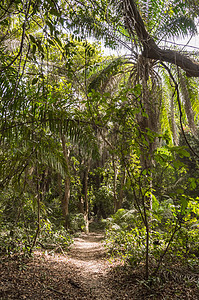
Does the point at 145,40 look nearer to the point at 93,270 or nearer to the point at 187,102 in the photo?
the point at 187,102

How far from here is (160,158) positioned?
2.62 metres

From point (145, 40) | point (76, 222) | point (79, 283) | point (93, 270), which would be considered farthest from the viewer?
point (76, 222)

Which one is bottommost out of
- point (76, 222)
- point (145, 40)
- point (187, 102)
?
point (76, 222)

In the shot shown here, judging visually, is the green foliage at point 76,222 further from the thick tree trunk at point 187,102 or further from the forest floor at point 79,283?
the thick tree trunk at point 187,102

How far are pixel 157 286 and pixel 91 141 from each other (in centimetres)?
245

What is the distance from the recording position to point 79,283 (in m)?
4.05

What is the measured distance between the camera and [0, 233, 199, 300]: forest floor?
3.16 meters

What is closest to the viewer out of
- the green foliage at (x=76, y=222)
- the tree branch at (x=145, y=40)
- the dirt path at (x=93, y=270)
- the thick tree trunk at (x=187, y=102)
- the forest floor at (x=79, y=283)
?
the tree branch at (x=145, y=40)

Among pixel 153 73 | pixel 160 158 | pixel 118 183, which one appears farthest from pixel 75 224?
pixel 160 158

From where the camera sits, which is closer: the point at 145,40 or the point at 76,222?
the point at 145,40

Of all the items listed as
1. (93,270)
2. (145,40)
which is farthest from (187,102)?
(93,270)

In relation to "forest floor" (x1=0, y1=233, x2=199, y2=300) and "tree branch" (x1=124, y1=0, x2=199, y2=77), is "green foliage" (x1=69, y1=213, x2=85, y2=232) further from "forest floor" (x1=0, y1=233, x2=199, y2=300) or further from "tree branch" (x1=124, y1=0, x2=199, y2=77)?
"tree branch" (x1=124, y1=0, x2=199, y2=77)

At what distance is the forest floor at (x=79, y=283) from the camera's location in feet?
10.4

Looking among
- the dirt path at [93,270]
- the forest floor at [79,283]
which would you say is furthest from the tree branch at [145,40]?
the dirt path at [93,270]
